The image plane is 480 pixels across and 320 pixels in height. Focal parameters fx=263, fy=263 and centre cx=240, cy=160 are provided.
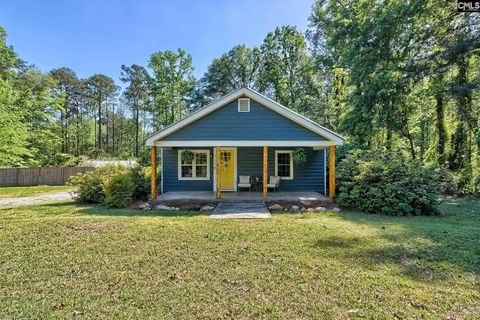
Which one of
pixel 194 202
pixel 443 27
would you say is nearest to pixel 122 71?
pixel 194 202

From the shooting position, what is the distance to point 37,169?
19.4m

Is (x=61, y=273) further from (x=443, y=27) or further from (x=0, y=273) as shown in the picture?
(x=443, y=27)

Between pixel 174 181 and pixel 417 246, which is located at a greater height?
pixel 174 181

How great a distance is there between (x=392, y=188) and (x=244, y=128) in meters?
5.77

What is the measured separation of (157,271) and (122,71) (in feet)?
120

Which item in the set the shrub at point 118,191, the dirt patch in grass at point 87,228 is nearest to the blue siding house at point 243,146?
the shrub at point 118,191

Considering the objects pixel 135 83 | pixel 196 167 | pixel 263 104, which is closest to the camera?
pixel 263 104

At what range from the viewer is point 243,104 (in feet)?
36.4

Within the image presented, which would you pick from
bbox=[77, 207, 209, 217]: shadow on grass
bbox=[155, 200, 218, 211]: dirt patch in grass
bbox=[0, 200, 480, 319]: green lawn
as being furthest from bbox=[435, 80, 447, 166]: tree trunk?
bbox=[77, 207, 209, 217]: shadow on grass

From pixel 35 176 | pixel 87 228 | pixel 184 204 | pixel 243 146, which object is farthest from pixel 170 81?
pixel 87 228

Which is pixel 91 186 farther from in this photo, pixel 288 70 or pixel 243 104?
pixel 288 70

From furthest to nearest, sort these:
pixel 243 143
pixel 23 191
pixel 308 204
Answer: pixel 23 191, pixel 243 143, pixel 308 204

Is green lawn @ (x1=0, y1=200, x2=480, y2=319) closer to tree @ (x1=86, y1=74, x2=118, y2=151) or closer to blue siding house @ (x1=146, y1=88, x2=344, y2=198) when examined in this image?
blue siding house @ (x1=146, y1=88, x2=344, y2=198)

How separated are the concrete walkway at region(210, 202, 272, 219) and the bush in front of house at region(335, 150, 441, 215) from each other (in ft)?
9.85
